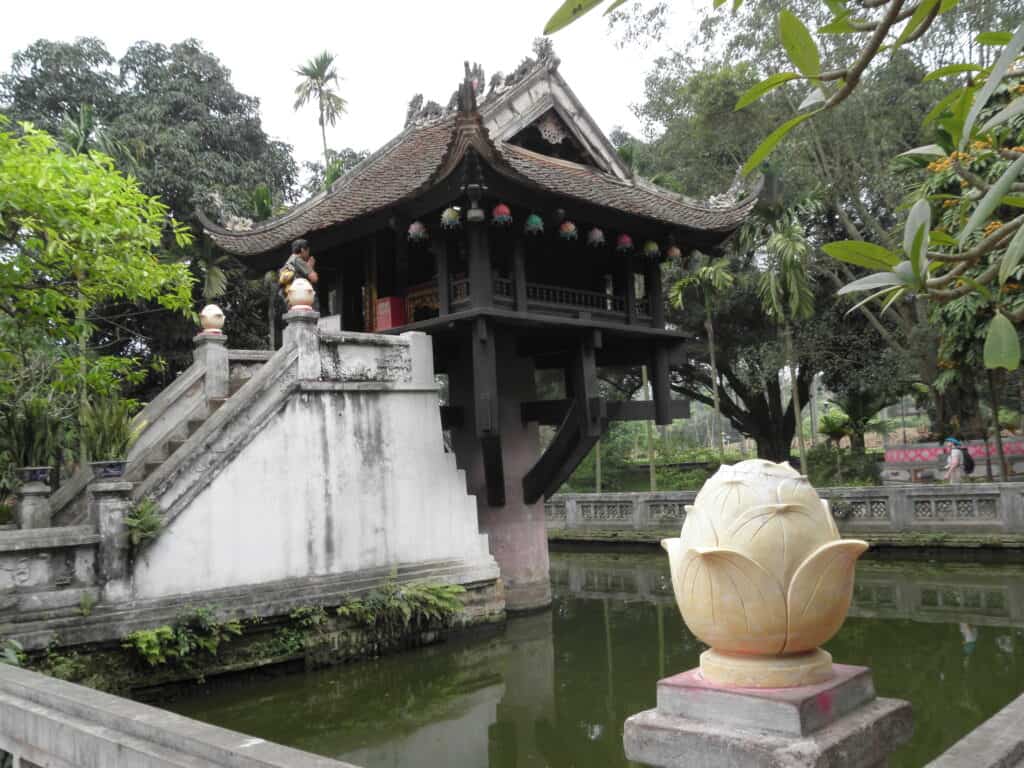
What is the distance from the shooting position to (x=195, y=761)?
8.64ft

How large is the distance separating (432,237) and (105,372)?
149 inches

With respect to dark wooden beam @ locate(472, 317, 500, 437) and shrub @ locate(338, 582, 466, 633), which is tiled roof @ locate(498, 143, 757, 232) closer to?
dark wooden beam @ locate(472, 317, 500, 437)

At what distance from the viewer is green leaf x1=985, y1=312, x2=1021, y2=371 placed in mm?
1436

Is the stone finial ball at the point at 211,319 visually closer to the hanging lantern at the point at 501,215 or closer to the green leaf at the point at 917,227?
the hanging lantern at the point at 501,215

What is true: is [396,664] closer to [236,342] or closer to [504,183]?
[504,183]

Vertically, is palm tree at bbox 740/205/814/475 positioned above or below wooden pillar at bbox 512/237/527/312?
above

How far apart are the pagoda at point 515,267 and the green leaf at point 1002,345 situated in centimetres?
718

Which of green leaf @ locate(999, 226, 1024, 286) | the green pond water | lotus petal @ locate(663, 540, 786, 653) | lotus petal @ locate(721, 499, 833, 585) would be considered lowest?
the green pond water

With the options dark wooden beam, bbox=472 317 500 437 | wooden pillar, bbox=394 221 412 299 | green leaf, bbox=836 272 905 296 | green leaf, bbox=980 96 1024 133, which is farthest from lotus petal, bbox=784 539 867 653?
wooden pillar, bbox=394 221 412 299

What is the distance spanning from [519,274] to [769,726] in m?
7.62

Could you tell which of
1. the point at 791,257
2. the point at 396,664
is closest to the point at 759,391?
the point at 791,257

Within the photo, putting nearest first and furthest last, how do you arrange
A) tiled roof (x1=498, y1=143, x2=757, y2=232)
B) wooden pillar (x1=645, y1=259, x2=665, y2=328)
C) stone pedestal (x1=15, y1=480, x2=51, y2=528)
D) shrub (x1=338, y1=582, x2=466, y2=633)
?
stone pedestal (x1=15, y1=480, x2=51, y2=528), shrub (x1=338, y1=582, x2=466, y2=633), tiled roof (x1=498, y1=143, x2=757, y2=232), wooden pillar (x1=645, y1=259, x2=665, y2=328)

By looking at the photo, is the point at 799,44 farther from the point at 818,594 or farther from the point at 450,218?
the point at 450,218

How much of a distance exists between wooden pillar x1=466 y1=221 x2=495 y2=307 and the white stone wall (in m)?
1.01
